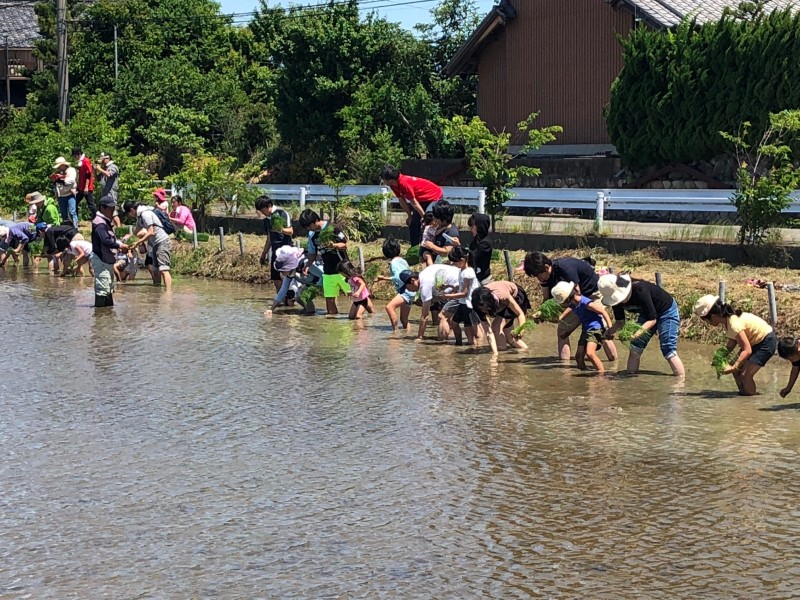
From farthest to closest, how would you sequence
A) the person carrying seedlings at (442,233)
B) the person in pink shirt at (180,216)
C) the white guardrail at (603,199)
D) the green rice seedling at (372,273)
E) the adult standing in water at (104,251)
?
the person in pink shirt at (180,216)
the white guardrail at (603,199)
the green rice seedling at (372,273)
the adult standing in water at (104,251)
the person carrying seedlings at (442,233)

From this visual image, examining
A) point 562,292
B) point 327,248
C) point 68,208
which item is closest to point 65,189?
point 68,208

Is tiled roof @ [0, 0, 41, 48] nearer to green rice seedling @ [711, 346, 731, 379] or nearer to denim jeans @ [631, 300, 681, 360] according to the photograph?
denim jeans @ [631, 300, 681, 360]

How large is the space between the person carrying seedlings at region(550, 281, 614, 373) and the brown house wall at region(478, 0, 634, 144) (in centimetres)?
1764

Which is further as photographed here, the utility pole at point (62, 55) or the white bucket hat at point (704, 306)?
the utility pole at point (62, 55)

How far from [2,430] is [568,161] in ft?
71.4

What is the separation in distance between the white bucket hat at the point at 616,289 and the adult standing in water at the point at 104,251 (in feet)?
27.0

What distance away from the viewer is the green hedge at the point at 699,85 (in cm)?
2420

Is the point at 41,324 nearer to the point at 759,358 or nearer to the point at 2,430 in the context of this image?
the point at 2,430

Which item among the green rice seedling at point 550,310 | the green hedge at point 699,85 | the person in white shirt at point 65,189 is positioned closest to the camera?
the green rice seedling at point 550,310

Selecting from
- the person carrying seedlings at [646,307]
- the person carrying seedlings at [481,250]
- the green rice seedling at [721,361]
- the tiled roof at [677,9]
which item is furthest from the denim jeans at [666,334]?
the tiled roof at [677,9]

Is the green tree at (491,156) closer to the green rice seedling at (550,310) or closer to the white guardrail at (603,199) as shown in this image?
the white guardrail at (603,199)

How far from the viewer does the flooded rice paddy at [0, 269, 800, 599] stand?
681 cm

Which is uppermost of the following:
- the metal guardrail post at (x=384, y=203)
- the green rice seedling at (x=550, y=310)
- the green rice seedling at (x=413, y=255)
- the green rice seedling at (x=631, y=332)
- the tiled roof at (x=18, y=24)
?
the tiled roof at (x=18, y=24)

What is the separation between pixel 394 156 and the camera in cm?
3203
